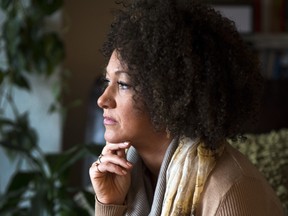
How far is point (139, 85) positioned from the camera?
114 centimetres

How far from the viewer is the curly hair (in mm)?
1091

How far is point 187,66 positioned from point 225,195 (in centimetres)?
25

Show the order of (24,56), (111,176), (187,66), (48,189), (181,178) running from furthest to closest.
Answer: (24,56) < (48,189) < (111,176) < (181,178) < (187,66)

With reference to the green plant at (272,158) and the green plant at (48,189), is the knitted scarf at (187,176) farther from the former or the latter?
the green plant at (48,189)

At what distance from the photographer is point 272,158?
167 centimetres

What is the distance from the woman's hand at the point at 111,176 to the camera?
1.26m

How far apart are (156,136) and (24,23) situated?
1.29 metres

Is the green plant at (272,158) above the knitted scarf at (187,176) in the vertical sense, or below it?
below

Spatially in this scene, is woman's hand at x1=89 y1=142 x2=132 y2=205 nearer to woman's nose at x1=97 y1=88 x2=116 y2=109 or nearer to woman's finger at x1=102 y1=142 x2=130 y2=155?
woman's finger at x1=102 y1=142 x2=130 y2=155

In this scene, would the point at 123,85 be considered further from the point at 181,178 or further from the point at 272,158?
the point at 272,158

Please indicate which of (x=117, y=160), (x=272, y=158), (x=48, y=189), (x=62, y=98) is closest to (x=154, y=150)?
(x=117, y=160)

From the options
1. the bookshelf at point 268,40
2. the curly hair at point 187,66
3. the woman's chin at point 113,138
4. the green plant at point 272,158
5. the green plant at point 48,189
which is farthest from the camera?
the bookshelf at point 268,40

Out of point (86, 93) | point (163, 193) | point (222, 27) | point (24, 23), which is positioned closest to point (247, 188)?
point (163, 193)

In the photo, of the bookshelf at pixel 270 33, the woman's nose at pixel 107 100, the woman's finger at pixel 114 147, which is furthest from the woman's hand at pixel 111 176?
the bookshelf at pixel 270 33
